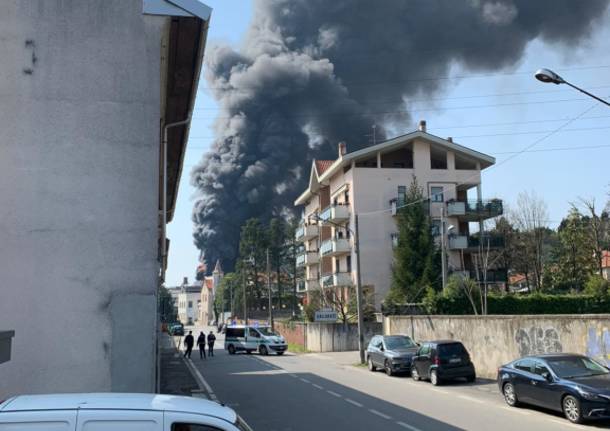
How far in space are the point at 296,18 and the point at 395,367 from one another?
392 ft

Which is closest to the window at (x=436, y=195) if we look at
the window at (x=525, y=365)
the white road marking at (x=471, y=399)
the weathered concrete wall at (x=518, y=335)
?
the weathered concrete wall at (x=518, y=335)

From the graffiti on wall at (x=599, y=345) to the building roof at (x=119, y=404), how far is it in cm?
1437

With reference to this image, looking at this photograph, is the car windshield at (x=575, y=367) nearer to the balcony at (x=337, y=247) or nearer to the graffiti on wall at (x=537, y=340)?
the graffiti on wall at (x=537, y=340)

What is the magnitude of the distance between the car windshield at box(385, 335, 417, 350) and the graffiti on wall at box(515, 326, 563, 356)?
19.2 ft

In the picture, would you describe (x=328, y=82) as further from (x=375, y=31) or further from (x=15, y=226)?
(x=15, y=226)

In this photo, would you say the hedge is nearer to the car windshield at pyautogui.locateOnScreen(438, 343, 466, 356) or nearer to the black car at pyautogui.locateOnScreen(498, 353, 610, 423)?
the car windshield at pyautogui.locateOnScreen(438, 343, 466, 356)

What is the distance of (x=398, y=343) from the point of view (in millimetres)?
25328

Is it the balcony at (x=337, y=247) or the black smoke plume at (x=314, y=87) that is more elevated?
the black smoke plume at (x=314, y=87)

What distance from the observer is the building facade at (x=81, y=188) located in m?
9.93

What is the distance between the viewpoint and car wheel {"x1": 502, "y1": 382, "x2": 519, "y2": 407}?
1469cm

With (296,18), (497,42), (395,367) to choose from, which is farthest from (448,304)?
(296,18)

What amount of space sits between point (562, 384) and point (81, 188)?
10.4 meters

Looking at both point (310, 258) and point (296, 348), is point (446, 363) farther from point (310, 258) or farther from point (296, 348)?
point (310, 258)

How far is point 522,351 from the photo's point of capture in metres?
19.8
